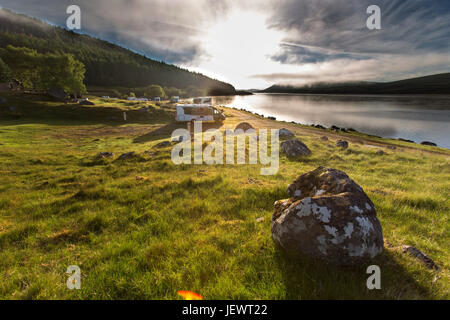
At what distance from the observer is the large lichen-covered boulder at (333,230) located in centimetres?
284

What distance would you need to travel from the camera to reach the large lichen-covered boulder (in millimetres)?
2844

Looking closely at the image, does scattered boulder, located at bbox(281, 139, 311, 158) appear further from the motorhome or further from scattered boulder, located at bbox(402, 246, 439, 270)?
the motorhome

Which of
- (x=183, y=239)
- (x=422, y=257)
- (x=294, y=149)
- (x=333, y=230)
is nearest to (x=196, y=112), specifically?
(x=294, y=149)

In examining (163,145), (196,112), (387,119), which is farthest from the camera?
(387,119)

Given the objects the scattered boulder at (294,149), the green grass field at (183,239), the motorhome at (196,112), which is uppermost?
the motorhome at (196,112)

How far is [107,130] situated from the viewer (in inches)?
1066

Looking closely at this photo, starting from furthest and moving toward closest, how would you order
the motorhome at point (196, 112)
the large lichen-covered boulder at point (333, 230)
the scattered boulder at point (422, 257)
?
the motorhome at point (196, 112) < the scattered boulder at point (422, 257) < the large lichen-covered boulder at point (333, 230)

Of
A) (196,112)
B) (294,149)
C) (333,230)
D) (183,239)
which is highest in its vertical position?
(196,112)

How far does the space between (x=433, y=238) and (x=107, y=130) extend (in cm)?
3270

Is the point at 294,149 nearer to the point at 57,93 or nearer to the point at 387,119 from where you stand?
the point at 57,93

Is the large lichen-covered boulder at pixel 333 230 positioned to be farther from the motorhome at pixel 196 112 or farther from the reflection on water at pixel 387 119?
the reflection on water at pixel 387 119

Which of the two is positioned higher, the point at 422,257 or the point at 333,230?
the point at 333,230

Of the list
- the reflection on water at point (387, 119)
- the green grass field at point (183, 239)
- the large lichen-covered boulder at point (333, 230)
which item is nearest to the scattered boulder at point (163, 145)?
the green grass field at point (183, 239)

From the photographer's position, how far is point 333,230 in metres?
2.92
